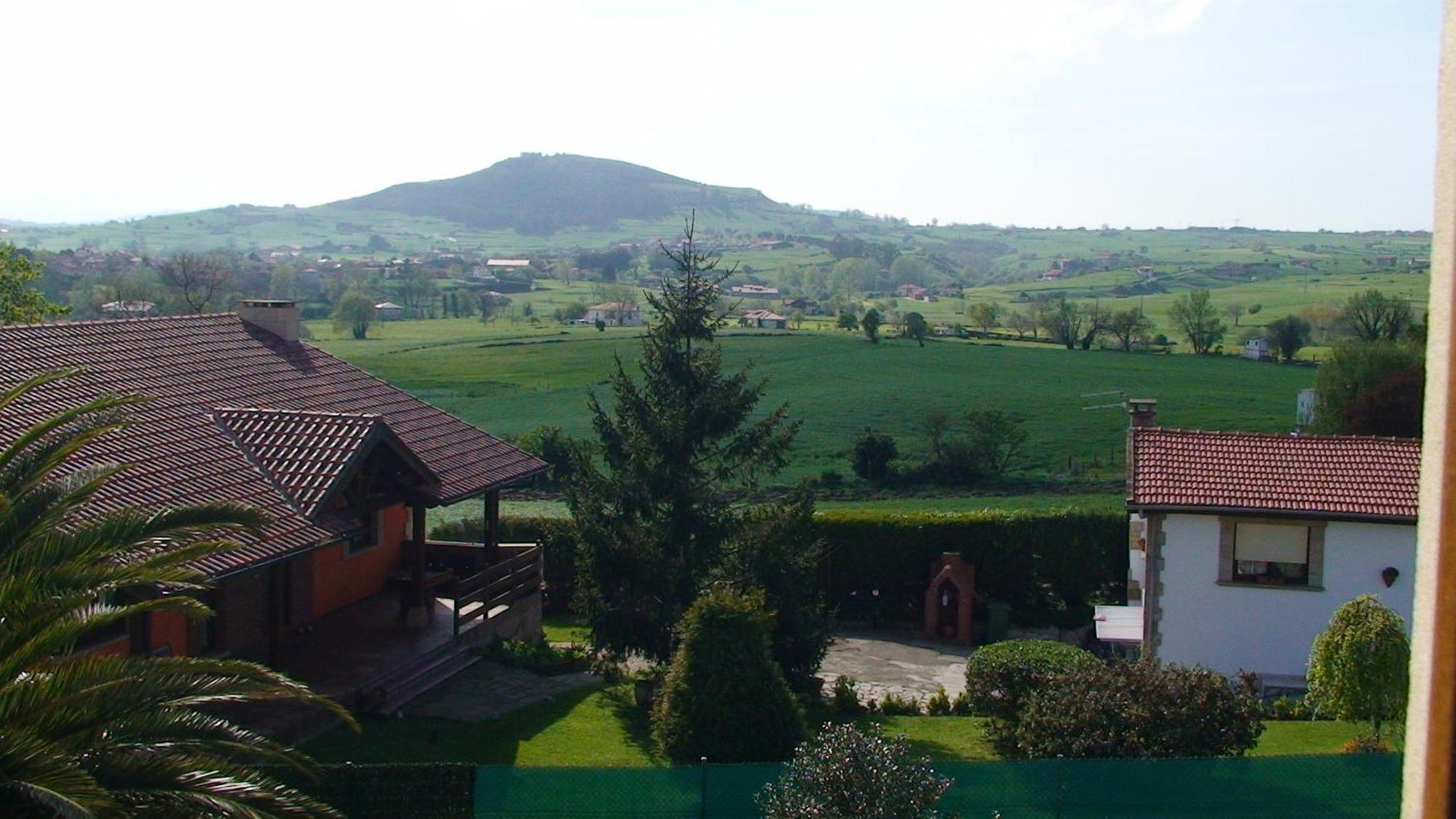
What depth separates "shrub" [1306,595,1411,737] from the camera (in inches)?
593

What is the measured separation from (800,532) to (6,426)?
10.9 metres

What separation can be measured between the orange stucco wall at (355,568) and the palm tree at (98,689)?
10.2 meters

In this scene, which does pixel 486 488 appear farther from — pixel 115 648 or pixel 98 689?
pixel 98 689

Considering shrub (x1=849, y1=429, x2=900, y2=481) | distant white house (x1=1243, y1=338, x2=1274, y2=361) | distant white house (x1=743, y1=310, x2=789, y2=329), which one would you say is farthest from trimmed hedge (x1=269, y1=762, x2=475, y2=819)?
distant white house (x1=743, y1=310, x2=789, y2=329)

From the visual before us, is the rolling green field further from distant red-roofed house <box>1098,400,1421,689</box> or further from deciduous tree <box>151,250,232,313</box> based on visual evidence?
distant red-roofed house <box>1098,400,1421,689</box>

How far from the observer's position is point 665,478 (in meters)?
20.2

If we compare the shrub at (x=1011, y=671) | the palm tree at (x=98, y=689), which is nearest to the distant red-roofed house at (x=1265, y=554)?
the shrub at (x=1011, y=671)

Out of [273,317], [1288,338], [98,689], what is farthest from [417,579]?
[1288,338]

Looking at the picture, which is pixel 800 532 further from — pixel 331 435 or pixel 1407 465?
pixel 1407 465

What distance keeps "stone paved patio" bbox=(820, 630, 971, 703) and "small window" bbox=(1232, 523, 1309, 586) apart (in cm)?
487

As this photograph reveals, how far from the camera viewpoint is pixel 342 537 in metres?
17.0

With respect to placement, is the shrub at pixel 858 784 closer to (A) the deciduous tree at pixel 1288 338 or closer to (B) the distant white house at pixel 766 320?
(A) the deciduous tree at pixel 1288 338

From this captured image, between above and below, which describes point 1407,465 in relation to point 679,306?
below

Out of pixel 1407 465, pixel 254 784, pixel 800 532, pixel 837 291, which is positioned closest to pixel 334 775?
pixel 254 784
